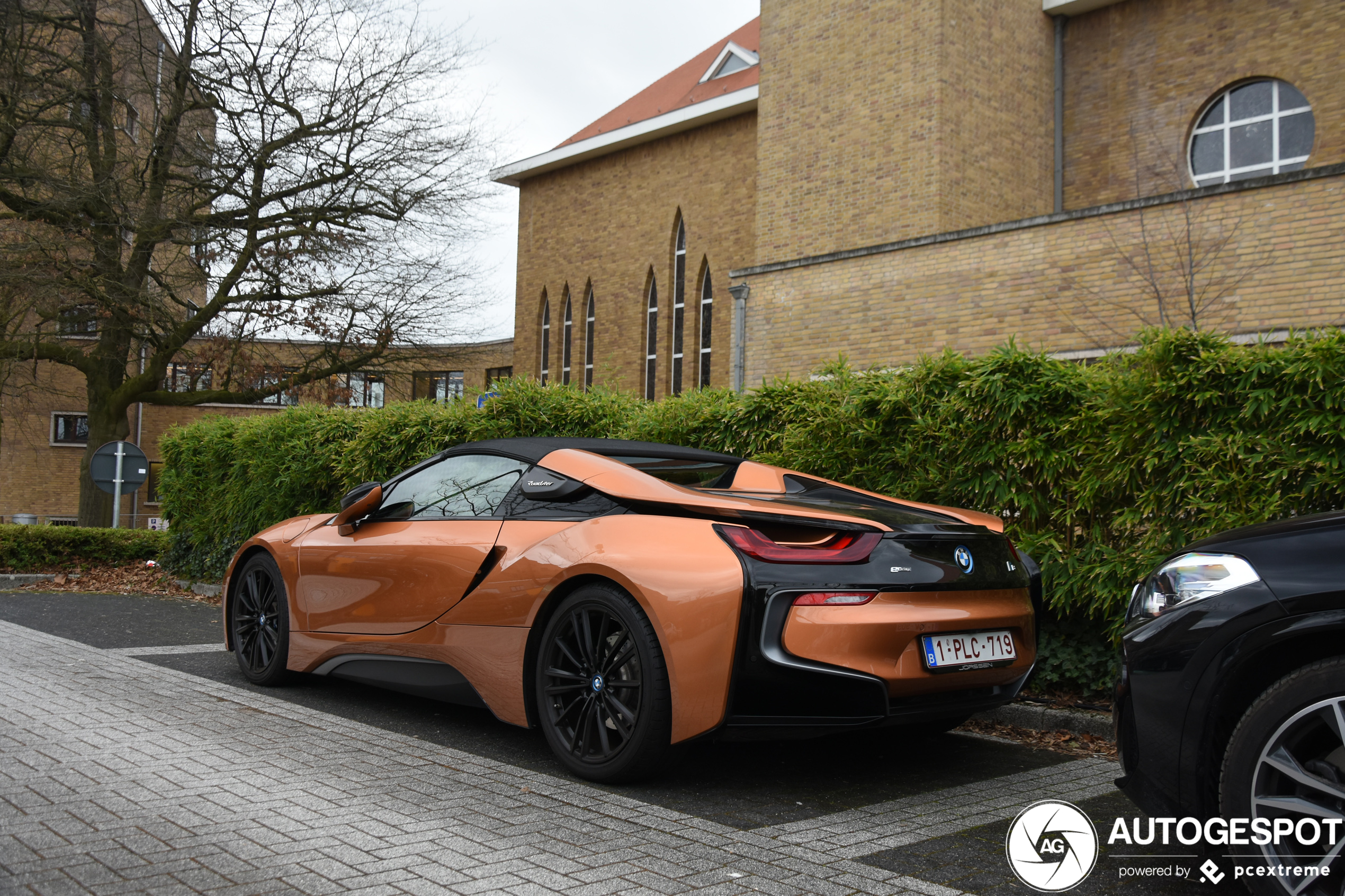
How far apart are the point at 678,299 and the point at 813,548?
79.4 ft

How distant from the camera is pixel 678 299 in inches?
1091

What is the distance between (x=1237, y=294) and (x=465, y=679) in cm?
1103

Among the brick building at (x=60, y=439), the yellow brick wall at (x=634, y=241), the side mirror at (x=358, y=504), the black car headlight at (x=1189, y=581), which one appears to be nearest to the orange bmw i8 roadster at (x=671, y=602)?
the side mirror at (x=358, y=504)

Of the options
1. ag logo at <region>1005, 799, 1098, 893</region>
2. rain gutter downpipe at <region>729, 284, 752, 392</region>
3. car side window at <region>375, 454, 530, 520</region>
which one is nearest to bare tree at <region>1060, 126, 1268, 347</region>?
rain gutter downpipe at <region>729, 284, 752, 392</region>

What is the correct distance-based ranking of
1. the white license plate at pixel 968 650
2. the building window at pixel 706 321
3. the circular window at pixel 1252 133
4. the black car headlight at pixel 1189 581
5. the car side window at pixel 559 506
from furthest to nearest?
the building window at pixel 706 321
the circular window at pixel 1252 133
the car side window at pixel 559 506
the white license plate at pixel 968 650
the black car headlight at pixel 1189 581

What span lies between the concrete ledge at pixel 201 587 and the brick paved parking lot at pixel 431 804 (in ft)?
22.0

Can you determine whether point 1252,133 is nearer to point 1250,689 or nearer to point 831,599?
point 831,599

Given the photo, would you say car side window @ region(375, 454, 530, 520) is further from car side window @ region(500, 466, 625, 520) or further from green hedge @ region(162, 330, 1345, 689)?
green hedge @ region(162, 330, 1345, 689)

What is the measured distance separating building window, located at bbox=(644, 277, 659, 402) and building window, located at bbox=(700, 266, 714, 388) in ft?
5.25

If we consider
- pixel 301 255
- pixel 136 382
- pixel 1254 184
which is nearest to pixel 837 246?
pixel 1254 184

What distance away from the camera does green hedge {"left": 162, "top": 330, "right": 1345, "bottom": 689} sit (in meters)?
4.82

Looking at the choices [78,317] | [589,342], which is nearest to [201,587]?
[78,317]

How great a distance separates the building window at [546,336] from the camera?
31.5m

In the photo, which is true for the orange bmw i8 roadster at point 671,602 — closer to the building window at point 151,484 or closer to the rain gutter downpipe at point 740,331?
the rain gutter downpipe at point 740,331
